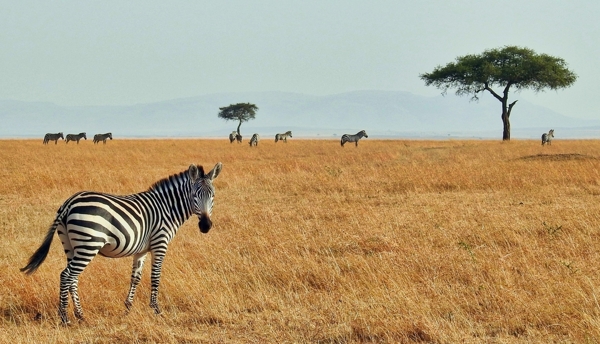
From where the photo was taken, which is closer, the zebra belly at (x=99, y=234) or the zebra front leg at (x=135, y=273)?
the zebra belly at (x=99, y=234)

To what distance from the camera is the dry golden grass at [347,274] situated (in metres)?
6.66

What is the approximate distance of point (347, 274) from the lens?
877cm

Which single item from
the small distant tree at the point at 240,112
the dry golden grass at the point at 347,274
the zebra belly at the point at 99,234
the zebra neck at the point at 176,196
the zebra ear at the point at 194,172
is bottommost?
the dry golden grass at the point at 347,274

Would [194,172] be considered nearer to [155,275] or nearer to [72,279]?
[155,275]

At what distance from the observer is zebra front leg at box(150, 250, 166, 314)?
275 inches

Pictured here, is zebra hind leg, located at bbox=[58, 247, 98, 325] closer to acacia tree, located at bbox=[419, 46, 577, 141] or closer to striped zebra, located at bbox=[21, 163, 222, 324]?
striped zebra, located at bbox=[21, 163, 222, 324]

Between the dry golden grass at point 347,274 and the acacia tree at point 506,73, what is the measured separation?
133ft

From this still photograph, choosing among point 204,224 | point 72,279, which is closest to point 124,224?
point 72,279

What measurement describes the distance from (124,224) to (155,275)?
2.74 ft

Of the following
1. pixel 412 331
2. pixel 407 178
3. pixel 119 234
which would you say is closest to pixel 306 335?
pixel 412 331

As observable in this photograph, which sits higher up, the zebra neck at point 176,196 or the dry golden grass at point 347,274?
the zebra neck at point 176,196

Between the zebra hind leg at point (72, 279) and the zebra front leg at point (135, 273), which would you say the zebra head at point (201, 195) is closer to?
the zebra front leg at point (135, 273)

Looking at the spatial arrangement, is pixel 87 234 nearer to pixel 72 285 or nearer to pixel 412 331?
pixel 72 285

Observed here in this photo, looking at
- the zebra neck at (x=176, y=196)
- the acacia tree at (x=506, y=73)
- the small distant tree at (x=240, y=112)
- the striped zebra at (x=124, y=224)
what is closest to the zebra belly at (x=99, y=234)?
the striped zebra at (x=124, y=224)
